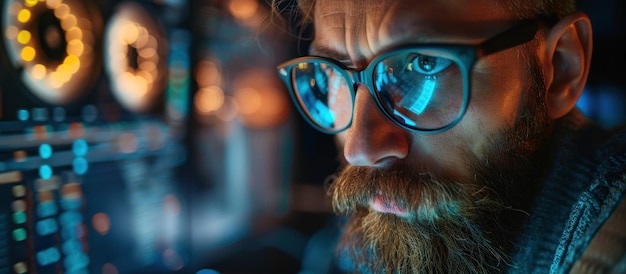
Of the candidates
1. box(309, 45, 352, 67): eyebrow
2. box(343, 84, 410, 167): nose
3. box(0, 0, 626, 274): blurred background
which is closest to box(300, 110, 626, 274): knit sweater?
box(343, 84, 410, 167): nose

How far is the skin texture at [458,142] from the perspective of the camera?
2.35ft

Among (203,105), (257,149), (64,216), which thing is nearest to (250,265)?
(257,149)

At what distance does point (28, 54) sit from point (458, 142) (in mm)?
660

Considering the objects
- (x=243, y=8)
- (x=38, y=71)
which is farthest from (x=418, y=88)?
(x=243, y=8)

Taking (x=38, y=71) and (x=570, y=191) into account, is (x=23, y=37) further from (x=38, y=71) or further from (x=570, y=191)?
(x=570, y=191)

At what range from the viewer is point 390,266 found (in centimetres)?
80

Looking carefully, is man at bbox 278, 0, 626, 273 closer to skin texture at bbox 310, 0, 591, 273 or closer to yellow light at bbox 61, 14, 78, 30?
skin texture at bbox 310, 0, 591, 273

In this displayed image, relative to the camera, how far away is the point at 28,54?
809mm

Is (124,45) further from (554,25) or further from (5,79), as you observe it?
(554,25)

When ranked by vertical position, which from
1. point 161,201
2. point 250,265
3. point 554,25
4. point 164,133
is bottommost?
point 250,265

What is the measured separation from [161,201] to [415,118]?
0.66 m

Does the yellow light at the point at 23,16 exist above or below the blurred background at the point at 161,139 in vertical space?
above

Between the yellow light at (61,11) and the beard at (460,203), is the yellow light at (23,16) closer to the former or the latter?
the yellow light at (61,11)

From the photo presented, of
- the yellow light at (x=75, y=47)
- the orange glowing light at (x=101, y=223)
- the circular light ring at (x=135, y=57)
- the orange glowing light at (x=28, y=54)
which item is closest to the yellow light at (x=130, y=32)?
the circular light ring at (x=135, y=57)
